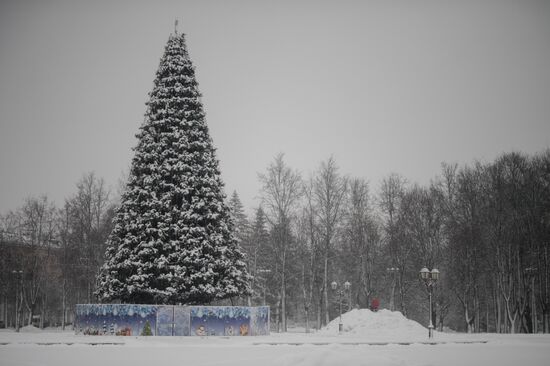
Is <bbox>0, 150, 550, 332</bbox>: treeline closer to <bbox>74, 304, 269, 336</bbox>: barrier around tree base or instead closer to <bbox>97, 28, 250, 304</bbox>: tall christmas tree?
<bbox>97, 28, 250, 304</bbox>: tall christmas tree

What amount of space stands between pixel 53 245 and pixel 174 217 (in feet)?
116

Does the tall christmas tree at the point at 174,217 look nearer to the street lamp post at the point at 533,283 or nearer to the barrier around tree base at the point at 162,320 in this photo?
the barrier around tree base at the point at 162,320

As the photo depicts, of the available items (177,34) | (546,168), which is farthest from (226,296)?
(546,168)

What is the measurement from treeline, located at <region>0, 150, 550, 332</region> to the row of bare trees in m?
0.15

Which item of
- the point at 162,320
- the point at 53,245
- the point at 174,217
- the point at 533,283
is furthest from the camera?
the point at 53,245

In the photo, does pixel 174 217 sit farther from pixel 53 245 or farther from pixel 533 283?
pixel 53 245

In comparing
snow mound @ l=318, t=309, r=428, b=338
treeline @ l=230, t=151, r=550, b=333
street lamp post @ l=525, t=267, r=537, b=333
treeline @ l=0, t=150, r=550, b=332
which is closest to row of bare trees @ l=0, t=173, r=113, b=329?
treeline @ l=0, t=150, r=550, b=332

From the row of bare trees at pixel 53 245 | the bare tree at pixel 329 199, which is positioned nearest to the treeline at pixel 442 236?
the bare tree at pixel 329 199

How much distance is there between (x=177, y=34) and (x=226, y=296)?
20.4 m

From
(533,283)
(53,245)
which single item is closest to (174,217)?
(533,283)

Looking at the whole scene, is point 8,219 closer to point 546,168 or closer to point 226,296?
point 226,296

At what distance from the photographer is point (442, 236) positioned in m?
55.9

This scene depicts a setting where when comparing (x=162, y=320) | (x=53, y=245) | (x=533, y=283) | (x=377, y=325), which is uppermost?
(x=53, y=245)

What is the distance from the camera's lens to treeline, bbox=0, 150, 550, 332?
47.0m
